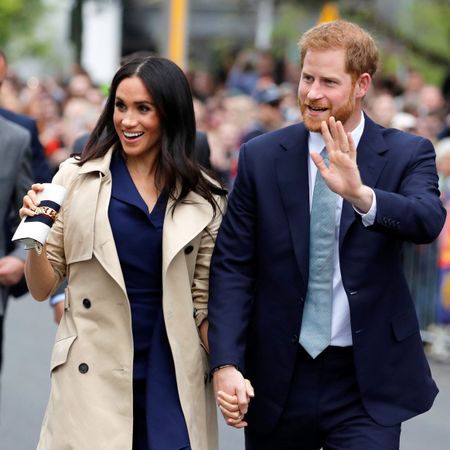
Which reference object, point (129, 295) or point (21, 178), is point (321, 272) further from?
point (21, 178)

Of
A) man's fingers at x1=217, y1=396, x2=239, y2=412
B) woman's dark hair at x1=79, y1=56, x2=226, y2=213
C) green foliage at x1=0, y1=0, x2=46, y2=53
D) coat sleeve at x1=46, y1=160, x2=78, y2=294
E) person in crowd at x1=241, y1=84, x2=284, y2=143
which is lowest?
green foliage at x1=0, y1=0, x2=46, y2=53

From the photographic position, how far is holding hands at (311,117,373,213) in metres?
4.52

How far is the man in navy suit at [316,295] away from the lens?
4824 mm

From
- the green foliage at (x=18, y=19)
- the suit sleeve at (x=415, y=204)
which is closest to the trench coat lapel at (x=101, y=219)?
the suit sleeve at (x=415, y=204)

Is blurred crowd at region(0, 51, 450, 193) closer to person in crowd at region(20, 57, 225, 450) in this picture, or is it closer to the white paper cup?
person in crowd at region(20, 57, 225, 450)

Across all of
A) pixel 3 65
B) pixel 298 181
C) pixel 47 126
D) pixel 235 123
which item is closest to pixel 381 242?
pixel 298 181

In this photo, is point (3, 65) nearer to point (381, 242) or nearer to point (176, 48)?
point (381, 242)

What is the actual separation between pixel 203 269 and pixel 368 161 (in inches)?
30.0

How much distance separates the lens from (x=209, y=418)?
509cm

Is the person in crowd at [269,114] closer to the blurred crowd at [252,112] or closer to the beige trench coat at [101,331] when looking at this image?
the blurred crowd at [252,112]

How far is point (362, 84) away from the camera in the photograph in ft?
16.1

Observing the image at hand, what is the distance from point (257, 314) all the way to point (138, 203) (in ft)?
2.01

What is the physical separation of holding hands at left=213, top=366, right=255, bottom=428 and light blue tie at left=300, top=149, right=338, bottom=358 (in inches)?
11.1

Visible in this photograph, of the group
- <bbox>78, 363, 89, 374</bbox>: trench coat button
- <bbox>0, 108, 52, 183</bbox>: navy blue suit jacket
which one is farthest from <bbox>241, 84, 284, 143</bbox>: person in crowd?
<bbox>78, 363, 89, 374</bbox>: trench coat button
